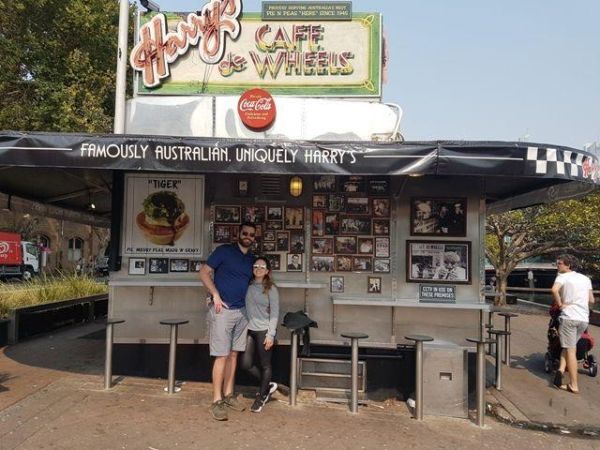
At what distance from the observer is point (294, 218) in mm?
6508

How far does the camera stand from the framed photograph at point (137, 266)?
21.2 ft

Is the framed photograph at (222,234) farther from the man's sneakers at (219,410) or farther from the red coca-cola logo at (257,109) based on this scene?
the man's sneakers at (219,410)

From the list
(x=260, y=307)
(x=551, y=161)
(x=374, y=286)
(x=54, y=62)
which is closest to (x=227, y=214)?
(x=260, y=307)

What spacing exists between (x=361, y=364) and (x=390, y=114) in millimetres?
3326

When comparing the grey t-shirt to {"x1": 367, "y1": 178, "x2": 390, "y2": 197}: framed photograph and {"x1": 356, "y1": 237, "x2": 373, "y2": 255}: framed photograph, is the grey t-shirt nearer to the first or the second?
{"x1": 356, "y1": 237, "x2": 373, "y2": 255}: framed photograph

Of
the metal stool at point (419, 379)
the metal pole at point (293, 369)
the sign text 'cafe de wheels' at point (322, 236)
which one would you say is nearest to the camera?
the metal stool at point (419, 379)

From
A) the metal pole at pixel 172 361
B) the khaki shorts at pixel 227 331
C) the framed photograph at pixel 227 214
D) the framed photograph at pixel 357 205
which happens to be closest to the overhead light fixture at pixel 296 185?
the framed photograph at pixel 357 205

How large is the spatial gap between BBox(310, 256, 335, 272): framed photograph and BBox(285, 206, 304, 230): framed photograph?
0.46m

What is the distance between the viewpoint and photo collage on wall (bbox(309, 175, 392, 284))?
6.43 meters

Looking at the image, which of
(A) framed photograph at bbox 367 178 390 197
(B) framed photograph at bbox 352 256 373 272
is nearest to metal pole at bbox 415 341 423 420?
(B) framed photograph at bbox 352 256 373 272

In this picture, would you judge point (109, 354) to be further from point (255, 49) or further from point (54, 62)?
point (54, 62)

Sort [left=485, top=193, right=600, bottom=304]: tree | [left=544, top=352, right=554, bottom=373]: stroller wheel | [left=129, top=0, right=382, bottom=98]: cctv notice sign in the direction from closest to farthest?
1. [left=129, top=0, right=382, bottom=98]: cctv notice sign
2. [left=544, top=352, right=554, bottom=373]: stroller wheel
3. [left=485, top=193, right=600, bottom=304]: tree

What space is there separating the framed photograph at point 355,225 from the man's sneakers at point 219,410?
8.24ft

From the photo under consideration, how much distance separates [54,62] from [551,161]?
14.5 m
